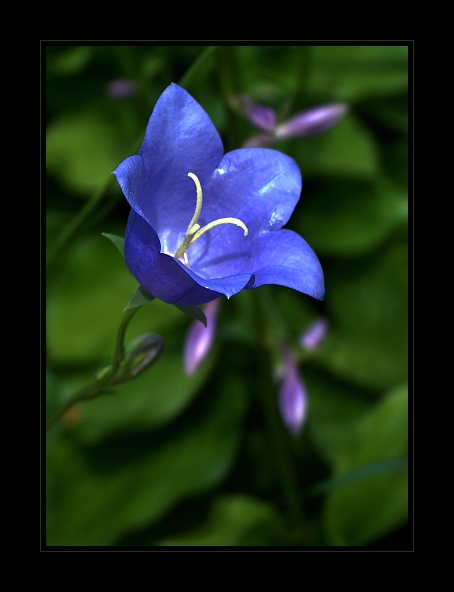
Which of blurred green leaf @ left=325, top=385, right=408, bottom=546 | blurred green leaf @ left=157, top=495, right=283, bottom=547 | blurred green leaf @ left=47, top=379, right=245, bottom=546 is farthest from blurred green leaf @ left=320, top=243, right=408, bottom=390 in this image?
blurred green leaf @ left=157, top=495, right=283, bottom=547

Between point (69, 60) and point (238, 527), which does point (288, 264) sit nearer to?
point (238, 527)

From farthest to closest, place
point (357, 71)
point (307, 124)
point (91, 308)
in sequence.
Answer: point (357, 71) < point (91, 308) < point (307, 124)

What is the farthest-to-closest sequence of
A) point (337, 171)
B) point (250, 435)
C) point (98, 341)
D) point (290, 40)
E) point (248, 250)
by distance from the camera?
point (337, 171), point (250, 435), point (98, 341), point (290, 40), point (248, 250)

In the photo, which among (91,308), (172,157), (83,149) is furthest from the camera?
(83,149)

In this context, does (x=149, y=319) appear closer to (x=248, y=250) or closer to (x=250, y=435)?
(x=250, y=435)

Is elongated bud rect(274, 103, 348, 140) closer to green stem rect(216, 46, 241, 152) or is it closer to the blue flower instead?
green stem rect(216, 46, 241, 152)

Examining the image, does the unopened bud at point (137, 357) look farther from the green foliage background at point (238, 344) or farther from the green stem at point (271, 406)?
the green stem at point (271, 406)

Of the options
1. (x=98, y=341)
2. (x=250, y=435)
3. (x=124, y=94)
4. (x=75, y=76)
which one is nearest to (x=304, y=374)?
(x=250, y=435)

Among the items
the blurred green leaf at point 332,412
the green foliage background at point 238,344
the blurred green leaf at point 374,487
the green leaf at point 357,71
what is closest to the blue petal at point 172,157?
the green foliage background at point 238,344

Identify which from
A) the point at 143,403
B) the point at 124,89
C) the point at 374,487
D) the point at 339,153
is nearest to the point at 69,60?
Result: the point at 124,89
